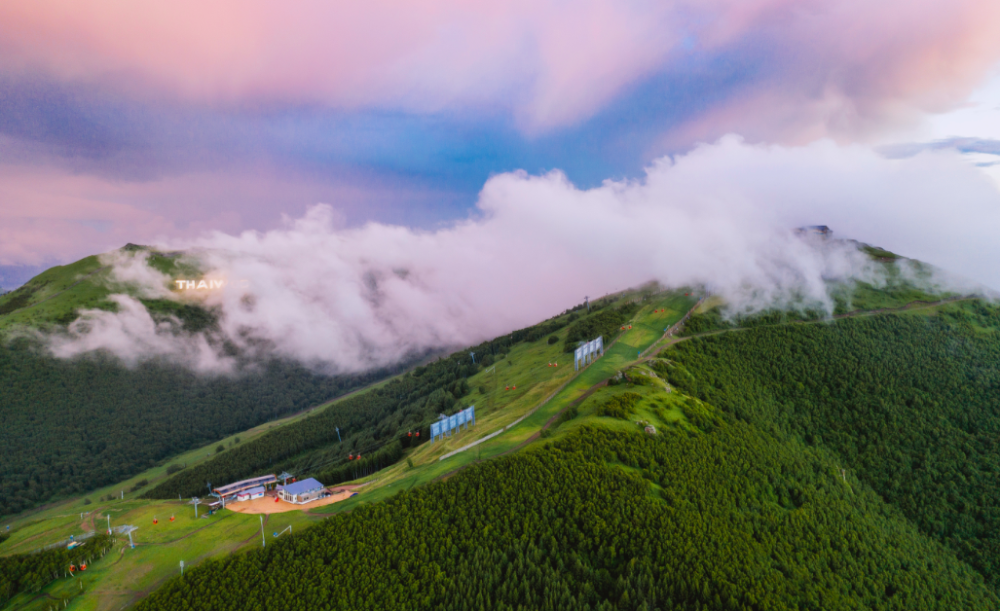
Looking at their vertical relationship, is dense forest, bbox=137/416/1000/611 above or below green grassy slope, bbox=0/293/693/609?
below

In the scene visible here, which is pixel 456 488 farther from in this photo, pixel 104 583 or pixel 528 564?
pixel 104 583

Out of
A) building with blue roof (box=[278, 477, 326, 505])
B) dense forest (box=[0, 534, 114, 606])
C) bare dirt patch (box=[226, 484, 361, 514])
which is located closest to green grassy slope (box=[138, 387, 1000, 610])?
bare dirt patch (box=[226, 484, 361, 514])

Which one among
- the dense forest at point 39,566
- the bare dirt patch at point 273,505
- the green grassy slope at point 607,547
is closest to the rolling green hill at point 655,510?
the green grassy slope at point 607,547

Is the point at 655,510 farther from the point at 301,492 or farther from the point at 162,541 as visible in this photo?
the point at 162,541

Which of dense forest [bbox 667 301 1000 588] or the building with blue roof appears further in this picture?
dense forest [bbox 667 301 1000 588]

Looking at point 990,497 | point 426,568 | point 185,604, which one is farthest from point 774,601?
point 990,497

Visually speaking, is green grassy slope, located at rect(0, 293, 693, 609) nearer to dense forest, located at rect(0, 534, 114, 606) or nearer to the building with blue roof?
dense forest, located at rect(0, 534, 114, 606)

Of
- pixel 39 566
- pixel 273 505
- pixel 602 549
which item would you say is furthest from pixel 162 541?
pixel 602 549
